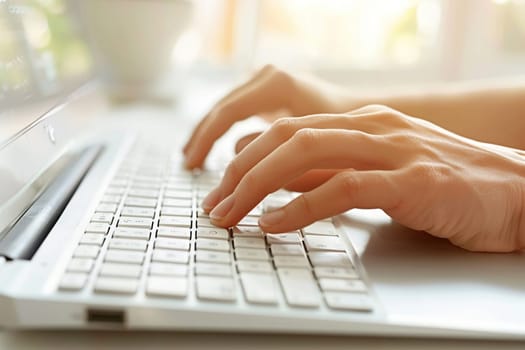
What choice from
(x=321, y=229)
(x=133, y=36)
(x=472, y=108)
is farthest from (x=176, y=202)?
(x=133, y=36)

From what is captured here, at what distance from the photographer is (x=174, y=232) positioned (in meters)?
0.43

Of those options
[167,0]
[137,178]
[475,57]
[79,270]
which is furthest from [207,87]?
[79,270]

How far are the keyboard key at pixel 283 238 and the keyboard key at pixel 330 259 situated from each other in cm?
2

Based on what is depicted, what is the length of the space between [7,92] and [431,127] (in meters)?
0.37

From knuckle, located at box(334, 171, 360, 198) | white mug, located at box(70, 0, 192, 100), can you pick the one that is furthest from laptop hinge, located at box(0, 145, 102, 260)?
white mug, located at box(70, 0, 192, 100)

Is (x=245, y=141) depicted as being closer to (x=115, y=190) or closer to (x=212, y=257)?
(x=115, y=190)

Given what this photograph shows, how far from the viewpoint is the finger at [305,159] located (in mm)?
437

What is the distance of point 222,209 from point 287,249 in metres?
0.07

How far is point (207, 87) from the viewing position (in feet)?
4.80

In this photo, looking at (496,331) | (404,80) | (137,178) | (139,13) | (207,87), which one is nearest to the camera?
(496,331)

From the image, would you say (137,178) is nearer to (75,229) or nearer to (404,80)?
(75,229)

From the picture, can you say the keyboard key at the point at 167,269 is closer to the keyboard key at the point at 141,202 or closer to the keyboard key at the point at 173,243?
the keyboard key at the point at 173,243

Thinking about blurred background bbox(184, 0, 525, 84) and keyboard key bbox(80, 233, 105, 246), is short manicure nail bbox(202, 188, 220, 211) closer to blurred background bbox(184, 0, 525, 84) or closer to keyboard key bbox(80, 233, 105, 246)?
keyboard key bbox(80, 233, 105, 246)

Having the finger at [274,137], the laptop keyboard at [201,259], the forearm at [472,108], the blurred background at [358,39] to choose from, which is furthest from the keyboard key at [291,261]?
the blurred background at [358,39]
